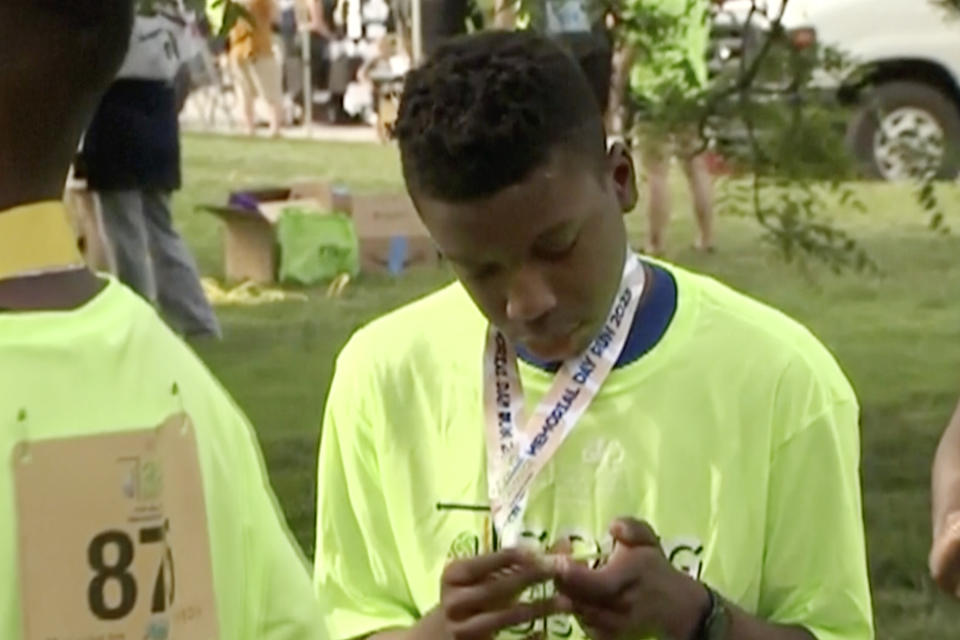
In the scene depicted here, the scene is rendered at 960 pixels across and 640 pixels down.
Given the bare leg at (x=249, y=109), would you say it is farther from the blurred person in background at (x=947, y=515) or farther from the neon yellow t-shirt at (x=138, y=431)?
the neon yellow t-shirt at (x=138, y=431)

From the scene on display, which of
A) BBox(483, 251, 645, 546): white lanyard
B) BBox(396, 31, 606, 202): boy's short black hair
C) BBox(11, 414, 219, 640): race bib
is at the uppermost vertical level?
BBox(396, 31, 606, 202): boy's short black hair

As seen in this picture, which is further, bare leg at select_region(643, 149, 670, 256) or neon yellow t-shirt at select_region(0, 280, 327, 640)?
bare leg at select_region(643, 149, 670, 256)

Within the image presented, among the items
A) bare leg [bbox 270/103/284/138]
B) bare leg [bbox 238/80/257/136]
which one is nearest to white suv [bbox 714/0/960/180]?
bare leg [bbox 270/103/284/138]

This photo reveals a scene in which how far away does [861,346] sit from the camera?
9.86 metres

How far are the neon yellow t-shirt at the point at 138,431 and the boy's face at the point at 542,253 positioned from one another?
1.89 ft

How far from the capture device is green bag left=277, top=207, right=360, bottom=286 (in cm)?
1159

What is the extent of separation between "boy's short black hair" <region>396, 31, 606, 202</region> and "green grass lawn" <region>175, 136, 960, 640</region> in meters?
3.46

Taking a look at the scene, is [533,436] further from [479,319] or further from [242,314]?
[242,314]

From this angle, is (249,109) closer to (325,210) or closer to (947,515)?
(325,210)

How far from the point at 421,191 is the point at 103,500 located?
0.90m

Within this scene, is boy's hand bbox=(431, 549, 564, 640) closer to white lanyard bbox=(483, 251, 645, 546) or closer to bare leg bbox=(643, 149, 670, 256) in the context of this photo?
white lanyard bbox=(483, 251, 645, 546)

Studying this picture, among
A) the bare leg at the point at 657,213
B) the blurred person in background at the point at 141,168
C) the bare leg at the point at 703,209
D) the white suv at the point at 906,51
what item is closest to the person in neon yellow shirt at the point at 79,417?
the blurred person in background at the point at 141,168

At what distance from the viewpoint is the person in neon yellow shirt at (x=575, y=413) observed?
105 inches

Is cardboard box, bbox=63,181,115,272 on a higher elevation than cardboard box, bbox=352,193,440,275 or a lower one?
higher
